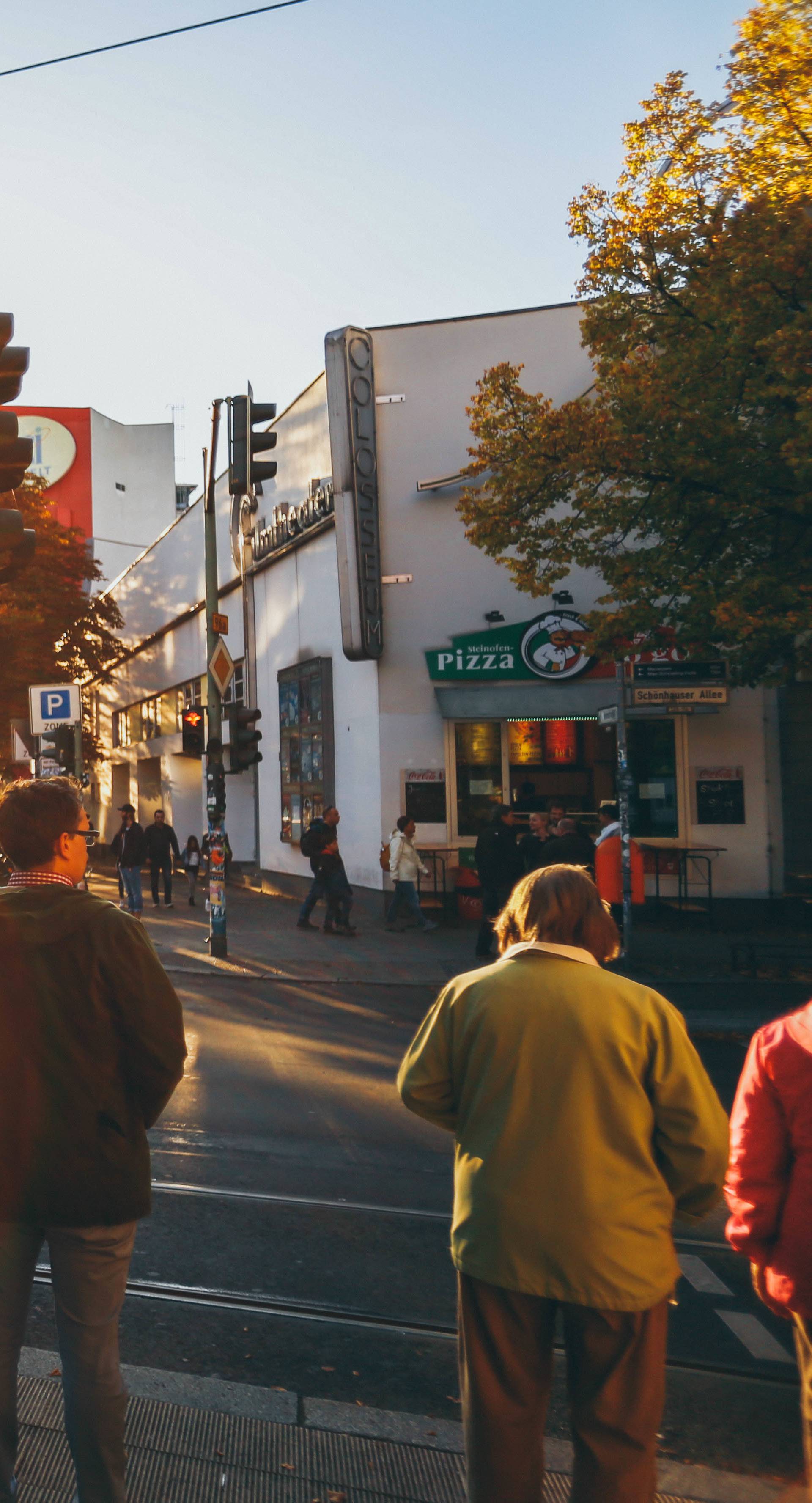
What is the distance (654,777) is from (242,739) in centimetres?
653

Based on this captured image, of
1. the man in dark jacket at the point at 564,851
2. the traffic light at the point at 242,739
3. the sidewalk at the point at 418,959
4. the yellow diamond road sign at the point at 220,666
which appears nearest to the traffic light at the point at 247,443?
the yellow diamond road sign at the point at 220,666

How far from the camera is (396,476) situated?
56.7ft

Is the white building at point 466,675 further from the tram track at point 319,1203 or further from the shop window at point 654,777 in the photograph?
the tram track at point 319,1203

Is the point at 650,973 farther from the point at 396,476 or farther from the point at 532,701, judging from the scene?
the point at 396,476

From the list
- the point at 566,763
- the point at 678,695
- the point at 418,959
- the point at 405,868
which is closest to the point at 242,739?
the point at 405,868

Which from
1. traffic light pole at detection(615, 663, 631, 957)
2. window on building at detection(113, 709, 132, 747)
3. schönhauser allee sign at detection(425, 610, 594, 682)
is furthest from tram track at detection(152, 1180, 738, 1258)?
window on building at detection(113, 709, 132, 747)

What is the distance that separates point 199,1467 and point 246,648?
16.4 meters

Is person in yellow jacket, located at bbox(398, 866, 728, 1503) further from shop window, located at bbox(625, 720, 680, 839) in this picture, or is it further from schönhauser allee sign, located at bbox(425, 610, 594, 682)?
shop window, located at bbox(625, 720, 680, 839)

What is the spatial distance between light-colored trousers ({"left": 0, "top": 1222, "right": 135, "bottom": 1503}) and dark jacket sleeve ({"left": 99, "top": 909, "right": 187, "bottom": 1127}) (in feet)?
0.99

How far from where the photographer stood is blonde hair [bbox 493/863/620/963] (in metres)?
2.59

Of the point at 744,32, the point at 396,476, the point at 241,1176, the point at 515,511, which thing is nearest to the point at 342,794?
the point at 396,476

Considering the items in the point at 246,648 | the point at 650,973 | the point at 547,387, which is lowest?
the point at 650,973

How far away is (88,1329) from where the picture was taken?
266cm

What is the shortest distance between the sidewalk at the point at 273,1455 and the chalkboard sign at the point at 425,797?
13512 mm
